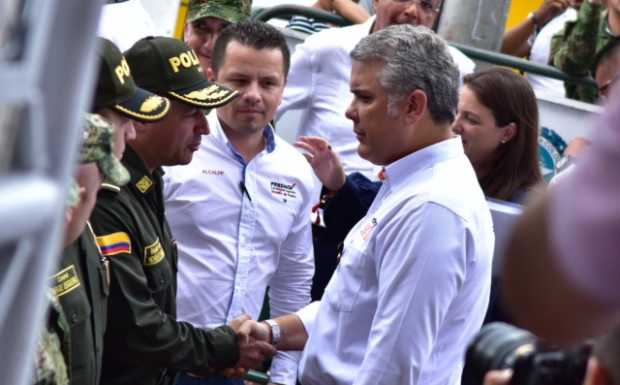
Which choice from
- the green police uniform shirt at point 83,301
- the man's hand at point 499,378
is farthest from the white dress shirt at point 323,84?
the man's hand at point 499,378

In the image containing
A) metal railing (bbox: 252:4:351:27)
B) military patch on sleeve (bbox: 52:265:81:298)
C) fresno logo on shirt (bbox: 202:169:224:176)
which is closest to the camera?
military patch on sleeve (bbox: 52:265:81:298)

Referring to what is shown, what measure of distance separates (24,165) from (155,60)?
3.40 metres

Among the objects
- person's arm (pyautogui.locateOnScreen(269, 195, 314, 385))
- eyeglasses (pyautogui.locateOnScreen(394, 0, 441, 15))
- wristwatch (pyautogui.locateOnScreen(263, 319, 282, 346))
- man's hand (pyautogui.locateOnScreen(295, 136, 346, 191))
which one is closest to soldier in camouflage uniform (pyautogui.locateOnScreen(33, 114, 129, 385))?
wristwatch (pyautogui.locateOnScreen(263, 319, 282, 346))

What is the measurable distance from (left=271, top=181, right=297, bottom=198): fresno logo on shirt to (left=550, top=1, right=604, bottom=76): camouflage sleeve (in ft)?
8.72

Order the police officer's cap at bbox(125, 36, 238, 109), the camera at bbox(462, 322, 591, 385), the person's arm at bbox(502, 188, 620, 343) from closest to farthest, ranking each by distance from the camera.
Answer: the person's arm at bbox(502, 188, 620, 343) → the camera at bbox(462, 322, 591, 385) → the police officer's cap at bbox(125, 36, 238, 109)

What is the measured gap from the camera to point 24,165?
1.33 metres

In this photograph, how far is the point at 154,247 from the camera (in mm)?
4312

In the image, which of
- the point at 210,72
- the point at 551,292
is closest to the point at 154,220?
the point at 210,72

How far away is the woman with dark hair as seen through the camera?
5.61 meters

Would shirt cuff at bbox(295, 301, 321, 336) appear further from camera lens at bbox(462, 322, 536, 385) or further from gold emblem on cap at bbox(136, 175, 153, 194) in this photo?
camera lens at bbox(462, 322, 536, 385)

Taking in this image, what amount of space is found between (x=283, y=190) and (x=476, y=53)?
7.64ft

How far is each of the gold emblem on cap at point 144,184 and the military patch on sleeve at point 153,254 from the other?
0.57ft

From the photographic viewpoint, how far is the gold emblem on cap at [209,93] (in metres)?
4.71

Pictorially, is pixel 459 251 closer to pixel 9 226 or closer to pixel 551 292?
pixel 551 292
